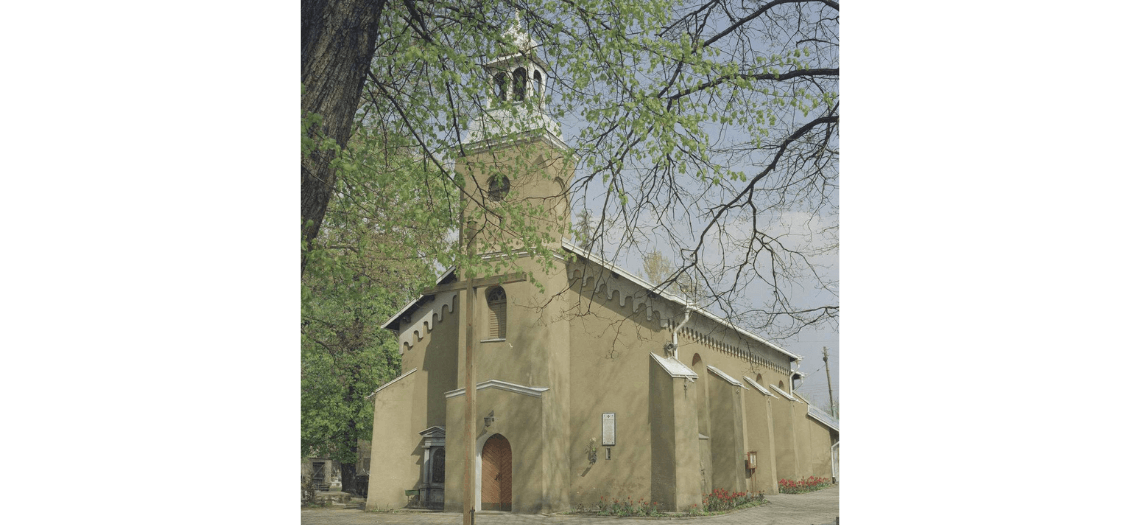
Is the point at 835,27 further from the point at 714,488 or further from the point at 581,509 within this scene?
the point at 581,509

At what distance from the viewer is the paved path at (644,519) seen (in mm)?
3928

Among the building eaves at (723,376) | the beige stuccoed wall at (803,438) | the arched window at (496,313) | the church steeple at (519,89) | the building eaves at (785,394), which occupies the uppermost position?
the church steeple at (519,89)

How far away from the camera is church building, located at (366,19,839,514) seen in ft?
14.1

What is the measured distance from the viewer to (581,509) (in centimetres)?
429

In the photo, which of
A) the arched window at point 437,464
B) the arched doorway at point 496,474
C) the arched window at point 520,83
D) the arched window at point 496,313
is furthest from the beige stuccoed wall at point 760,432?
the arched window at point 520,83

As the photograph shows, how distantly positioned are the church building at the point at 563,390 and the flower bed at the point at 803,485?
0.05 m

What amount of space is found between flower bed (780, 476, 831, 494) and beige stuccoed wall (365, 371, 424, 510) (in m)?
2.11

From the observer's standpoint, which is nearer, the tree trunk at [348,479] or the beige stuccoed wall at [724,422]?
the beige stuccoed wall at [724,422]

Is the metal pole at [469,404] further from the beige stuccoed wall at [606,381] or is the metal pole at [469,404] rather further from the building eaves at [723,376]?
the building eaves at [723,376]

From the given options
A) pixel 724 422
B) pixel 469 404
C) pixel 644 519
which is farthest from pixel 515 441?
pixel 724 422

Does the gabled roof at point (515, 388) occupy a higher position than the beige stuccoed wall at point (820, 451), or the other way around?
the gabled roof at point (515, 388)

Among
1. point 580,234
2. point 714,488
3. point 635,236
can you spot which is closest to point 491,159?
point 580,234

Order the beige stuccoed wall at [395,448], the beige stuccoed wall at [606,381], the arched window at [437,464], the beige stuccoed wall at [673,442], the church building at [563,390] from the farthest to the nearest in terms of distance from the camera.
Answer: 1. the beige stuccoed wall at [395,448]
2. the arched window at [437,464]
3. the beige stuccoed wall at [606,381]
4. the church building at [563,390]
5. the beige stuccoed wall at [673,442]

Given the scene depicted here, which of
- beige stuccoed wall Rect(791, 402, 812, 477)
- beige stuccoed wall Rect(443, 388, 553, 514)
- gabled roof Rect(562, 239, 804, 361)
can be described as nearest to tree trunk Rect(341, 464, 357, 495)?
beige stuccoed wall Rect(443, 388, 553, 514)
